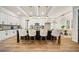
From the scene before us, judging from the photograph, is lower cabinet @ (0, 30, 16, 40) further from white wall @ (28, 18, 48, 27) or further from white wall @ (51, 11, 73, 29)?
white wall @ (51, 11, 73, 29)

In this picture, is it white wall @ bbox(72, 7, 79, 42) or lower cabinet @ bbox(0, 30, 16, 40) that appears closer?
lower cabinet @ bbox(0, 30, 16, 40)

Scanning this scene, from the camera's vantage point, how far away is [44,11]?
514cm

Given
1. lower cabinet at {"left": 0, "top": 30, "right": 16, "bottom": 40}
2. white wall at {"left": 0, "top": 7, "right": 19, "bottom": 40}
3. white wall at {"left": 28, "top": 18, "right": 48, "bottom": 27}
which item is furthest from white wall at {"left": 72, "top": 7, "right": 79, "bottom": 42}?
lower cabinet at {"left": 0, "top": 30, "right": 16, "bottom": 40}

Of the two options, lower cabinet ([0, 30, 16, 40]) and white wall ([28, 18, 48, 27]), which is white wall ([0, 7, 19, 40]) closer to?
lower cabinet ([0, 30, 16, 40])

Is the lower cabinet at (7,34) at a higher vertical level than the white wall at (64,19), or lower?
lower

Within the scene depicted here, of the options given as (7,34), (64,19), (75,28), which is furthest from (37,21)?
(75,28)

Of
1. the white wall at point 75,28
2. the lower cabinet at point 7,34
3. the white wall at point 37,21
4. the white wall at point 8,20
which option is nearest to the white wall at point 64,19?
the white wall at point 75,28

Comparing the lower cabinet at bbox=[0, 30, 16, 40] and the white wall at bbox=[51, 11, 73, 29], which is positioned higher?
the white wall at bbox=[51, 11, 73, 29]

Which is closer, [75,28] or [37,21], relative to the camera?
[37,21]

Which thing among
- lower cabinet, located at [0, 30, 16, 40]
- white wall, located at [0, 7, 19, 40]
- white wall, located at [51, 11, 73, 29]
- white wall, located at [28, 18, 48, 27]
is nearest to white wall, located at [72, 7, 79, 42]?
white wall, located at [51, 11, 73, 29]

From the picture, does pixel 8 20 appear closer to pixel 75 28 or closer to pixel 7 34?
pixel 7 34

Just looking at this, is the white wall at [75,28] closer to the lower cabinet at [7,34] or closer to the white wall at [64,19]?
the white wall at [64,19]
